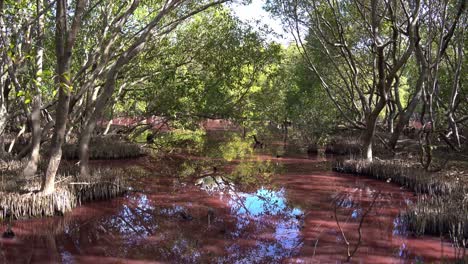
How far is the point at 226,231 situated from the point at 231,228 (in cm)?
27

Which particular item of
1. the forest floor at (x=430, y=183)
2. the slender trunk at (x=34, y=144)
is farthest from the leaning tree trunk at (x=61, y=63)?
the forest floor at (x=430, y=183)

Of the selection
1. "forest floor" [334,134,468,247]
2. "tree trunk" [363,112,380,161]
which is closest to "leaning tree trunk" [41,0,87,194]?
"forest floor" [334,134,468,247]

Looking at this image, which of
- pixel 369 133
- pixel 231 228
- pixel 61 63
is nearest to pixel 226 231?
pixel 231 228

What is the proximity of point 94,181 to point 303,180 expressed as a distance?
7271 millimetres

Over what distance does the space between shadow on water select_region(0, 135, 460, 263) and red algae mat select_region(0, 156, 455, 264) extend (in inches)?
0.7

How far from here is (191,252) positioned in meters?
7.40

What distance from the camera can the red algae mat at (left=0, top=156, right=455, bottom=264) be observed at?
7262 millimetres

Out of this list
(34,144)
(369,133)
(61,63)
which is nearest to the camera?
(61,63)

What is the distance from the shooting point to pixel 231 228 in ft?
29.3

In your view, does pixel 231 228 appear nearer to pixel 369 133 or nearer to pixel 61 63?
pixel 61 63

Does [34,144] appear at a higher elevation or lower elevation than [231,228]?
higher

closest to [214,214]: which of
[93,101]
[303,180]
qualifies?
[303,180]

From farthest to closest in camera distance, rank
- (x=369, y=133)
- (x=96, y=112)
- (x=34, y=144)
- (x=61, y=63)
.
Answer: (x=369, y=133) < (x=96, y=112) < (x=34, y=144) < (x=61, y=63)

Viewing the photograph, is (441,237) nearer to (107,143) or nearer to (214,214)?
(214,214)
